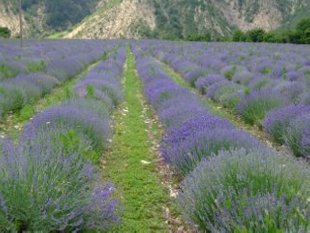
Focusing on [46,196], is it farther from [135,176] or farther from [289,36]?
[289,36]

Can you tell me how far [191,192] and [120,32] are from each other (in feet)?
322

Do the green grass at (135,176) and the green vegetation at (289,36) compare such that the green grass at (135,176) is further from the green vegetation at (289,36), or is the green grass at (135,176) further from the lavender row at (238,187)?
the green vegetation at (289,36)

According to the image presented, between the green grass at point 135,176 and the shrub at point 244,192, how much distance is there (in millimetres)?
713

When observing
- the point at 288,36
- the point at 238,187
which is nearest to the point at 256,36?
the point at 288,36

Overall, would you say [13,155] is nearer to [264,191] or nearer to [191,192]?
[191,192]

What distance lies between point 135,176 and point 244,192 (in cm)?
283

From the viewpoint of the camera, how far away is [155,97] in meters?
10.8

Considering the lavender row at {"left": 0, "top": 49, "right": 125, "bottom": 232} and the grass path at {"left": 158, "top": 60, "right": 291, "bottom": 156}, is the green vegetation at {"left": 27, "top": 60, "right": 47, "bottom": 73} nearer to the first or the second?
the grass path at {"left": 158, "top": 60, "right": 291, "bottom": 156}

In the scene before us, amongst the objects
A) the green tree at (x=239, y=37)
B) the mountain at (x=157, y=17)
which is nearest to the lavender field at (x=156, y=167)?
the green tree at (x=239, y=37)

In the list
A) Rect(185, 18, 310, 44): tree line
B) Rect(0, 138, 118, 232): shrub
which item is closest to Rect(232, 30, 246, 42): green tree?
Rect(185, 18, 310, 44): tree line

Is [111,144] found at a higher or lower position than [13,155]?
lower

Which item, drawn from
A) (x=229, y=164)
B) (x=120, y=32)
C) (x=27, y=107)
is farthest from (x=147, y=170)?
(x=120, y=32)

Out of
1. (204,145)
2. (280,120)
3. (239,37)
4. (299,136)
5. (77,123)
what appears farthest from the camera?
(239,37)

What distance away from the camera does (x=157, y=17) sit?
10806cm
